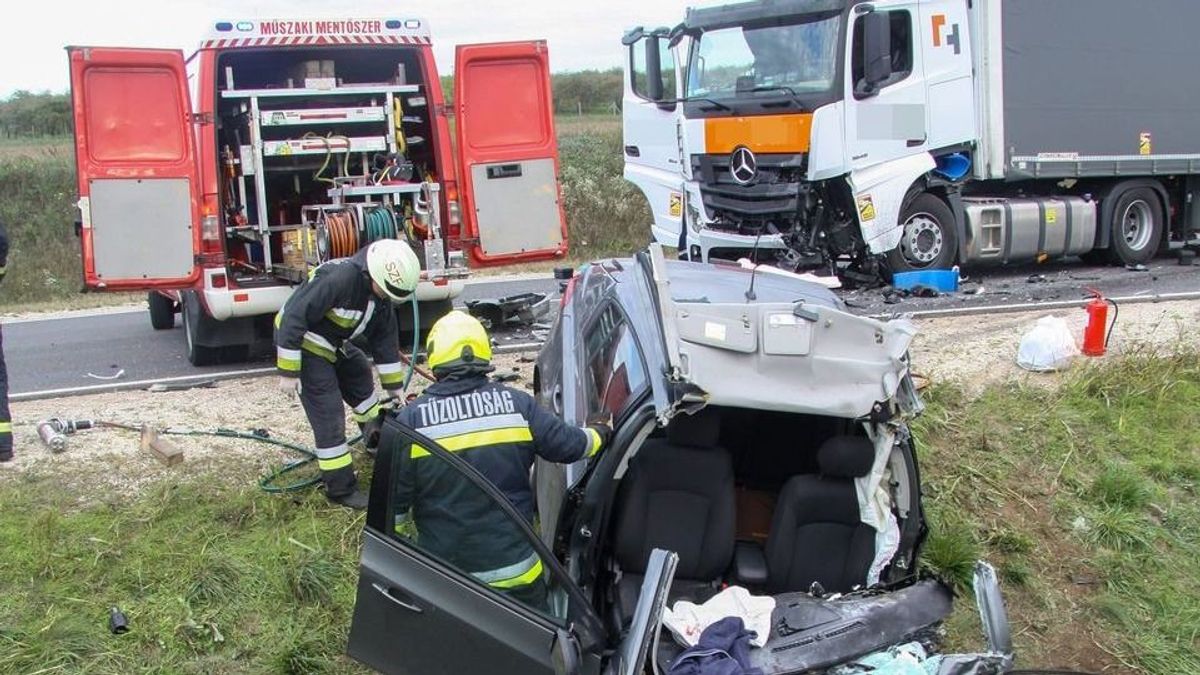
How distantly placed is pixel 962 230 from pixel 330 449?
7.95 metres

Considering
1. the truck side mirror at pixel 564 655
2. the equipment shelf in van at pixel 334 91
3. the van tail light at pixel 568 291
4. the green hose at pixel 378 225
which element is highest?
the equipment shelf in van at pixel 334 91

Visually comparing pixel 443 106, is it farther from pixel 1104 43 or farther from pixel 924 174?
pixel 1104 43

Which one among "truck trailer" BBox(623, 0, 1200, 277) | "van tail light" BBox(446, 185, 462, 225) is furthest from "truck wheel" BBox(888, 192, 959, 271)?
"van tail light" BBox(446, 185, 462, 225)

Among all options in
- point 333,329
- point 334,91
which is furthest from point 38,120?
point 333,329

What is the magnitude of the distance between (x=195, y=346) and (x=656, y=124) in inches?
221

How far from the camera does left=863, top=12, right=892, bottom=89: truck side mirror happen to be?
9.88m

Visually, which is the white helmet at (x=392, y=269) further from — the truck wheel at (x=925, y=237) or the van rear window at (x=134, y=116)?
the truck wheel at (x=925, y=237)

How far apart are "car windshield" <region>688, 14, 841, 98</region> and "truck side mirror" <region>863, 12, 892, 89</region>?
0.27 m

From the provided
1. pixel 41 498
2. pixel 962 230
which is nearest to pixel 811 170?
pixel 962 230

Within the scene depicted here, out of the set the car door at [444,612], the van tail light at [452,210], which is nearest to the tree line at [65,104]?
the van tail light at [452,210]

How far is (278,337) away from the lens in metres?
5.36

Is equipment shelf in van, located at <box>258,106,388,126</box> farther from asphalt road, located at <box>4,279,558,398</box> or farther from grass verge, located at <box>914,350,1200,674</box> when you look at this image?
grass verge, located at <box>914,350,1200,674</box>

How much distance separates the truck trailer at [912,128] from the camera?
1016 centimetres

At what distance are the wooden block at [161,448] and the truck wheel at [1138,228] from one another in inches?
422
